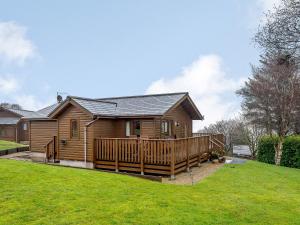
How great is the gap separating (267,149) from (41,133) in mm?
21053

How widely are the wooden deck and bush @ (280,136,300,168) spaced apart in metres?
11.7

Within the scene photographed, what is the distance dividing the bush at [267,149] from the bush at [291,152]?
119cm

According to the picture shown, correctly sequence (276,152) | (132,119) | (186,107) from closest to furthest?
(132,119) < (186,107) < (276,152)

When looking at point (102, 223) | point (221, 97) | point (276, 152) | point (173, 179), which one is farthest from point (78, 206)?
point (221, 97)

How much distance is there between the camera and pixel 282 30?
8.84 m

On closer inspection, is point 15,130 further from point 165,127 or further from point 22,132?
point 165,127

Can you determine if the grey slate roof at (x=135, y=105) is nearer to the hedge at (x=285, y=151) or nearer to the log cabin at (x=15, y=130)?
the hedge at (x=285, y=151)

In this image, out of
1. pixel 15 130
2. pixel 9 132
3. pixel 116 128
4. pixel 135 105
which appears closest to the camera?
pixel 116 128

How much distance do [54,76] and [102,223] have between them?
21.7m

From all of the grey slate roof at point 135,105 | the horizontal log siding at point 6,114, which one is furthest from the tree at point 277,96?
the horizontal log siding at point 6,114

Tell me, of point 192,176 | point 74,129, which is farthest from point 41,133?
point 192,176

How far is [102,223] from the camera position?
645cm

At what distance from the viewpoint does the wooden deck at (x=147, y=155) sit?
1378 centimetres

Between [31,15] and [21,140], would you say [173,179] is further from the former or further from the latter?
[21,140]
